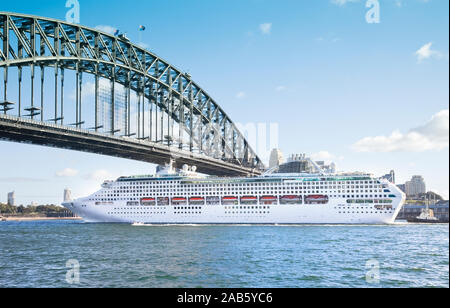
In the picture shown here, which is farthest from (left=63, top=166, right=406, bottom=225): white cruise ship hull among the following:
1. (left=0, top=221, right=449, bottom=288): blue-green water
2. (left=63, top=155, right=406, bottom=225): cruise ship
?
(left=0, top=221, right=449, bottom=288): blue-green water

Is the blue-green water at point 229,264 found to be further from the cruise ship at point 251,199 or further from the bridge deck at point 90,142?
the cruise ship at point 251,199

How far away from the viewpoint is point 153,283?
706 inches

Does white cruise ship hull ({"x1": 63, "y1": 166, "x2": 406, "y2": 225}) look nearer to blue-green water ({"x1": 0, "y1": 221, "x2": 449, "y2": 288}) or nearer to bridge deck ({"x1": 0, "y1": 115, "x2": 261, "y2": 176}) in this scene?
bridge deck ({"x1": 0, "y1": 115, "x2": 261, "y2": 176})

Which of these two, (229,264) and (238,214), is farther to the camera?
(238,214)

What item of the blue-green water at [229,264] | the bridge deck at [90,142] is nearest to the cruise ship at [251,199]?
the bridge deck at [90,142]

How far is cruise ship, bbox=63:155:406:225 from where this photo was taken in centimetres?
5975

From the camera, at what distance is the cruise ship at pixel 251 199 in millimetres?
59750

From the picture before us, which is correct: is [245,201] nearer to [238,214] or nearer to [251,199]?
[251,199]

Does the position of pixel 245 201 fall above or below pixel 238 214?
above

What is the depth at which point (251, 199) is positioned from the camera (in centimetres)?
6372

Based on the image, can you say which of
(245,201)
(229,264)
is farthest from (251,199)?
(229,264)

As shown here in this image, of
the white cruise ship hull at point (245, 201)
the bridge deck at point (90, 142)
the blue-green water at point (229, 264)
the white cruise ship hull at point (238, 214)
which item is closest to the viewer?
the blue-green water at point (229, 264)

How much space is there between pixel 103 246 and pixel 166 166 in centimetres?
3936

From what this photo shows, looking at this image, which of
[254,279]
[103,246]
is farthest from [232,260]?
[103,246]
